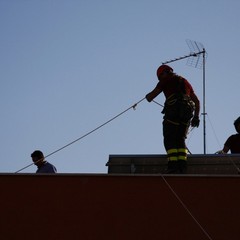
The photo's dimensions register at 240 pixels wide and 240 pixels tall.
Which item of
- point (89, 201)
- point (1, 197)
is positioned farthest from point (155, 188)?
point (1, 197)

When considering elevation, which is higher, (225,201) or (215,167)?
(215,167)

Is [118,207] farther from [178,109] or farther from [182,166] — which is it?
[178,109]

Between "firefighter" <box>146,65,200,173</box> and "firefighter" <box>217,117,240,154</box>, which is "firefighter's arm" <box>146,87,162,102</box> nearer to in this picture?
"firefighter" <box>146,65,200,173</box>

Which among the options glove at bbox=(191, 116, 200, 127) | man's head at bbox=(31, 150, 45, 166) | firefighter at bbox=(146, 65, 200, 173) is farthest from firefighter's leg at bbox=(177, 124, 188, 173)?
man's head at bbox=(31, 150, 45, 166)

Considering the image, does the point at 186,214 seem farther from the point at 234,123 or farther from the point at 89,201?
the point at 234,123

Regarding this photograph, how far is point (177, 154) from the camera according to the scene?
7.66 m

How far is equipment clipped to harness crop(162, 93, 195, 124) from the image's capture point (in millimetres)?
7902

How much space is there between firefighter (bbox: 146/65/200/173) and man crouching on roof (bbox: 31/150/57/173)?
1.63 metres

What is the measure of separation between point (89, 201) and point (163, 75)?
205 cm

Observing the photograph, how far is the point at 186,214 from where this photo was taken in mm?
6797

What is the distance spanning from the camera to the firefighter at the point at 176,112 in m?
7.64

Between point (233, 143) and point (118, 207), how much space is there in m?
2.52

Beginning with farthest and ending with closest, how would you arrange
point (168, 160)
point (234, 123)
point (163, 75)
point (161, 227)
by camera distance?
point (234, 123)
point (163, 75)
point (168, 160)
point (161, 227)

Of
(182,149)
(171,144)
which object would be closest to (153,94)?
(171,144)
